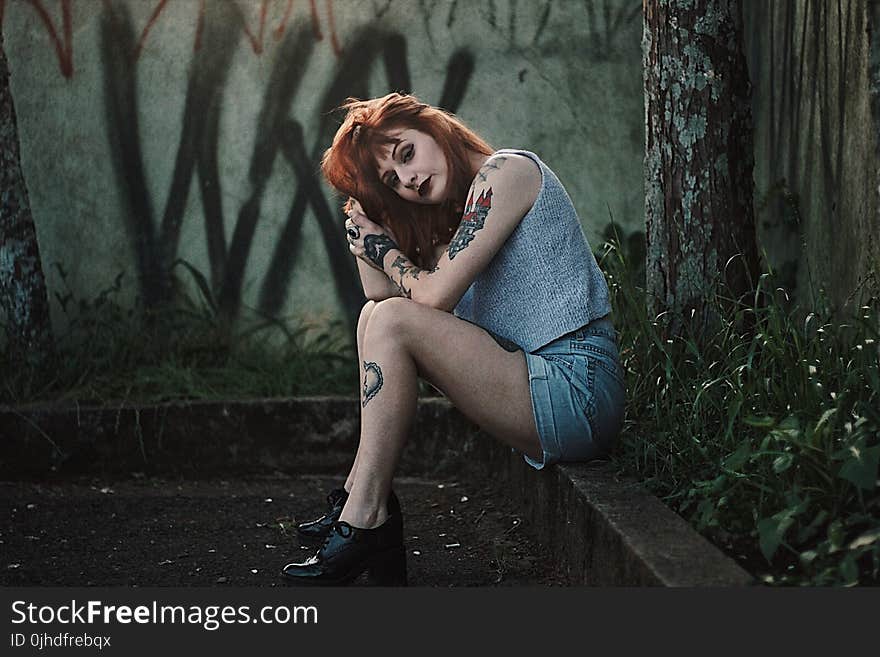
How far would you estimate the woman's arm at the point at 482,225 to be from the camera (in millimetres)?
2865

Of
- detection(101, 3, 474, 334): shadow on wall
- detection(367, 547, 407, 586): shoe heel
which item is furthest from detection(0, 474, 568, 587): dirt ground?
detection(101, 3, 474, 334): shadow on wall

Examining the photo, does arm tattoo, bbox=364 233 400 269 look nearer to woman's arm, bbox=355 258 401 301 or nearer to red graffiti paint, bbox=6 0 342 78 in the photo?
woman's arm, bbox=355 258 401 301

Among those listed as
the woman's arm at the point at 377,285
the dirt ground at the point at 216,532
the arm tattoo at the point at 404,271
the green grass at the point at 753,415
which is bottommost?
the dirt ground at the point at 216,532

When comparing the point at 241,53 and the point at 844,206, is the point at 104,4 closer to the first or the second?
the point at 241,53

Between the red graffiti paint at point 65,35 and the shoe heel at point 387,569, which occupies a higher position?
the red graffiti paint at point 65,35

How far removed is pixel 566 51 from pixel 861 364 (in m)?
2.70

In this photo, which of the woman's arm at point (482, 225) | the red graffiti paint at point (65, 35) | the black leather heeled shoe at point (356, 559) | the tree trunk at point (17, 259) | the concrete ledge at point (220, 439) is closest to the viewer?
the black leather heeled shoe at point (356, 559)

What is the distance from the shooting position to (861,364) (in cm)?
251

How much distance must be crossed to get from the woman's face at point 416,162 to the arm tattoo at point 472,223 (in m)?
0.16

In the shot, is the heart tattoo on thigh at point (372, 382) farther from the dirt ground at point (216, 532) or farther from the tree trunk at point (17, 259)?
the tree trunk at point (17, 259)

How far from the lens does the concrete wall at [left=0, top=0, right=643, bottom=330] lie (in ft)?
16.0

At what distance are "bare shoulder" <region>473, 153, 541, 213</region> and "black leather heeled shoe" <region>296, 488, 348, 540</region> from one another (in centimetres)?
90

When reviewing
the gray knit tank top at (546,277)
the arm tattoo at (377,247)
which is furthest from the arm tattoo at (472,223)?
the arm tattoo at (377,247)

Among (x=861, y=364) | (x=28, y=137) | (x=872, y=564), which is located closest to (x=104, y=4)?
(x=28, y=137)
